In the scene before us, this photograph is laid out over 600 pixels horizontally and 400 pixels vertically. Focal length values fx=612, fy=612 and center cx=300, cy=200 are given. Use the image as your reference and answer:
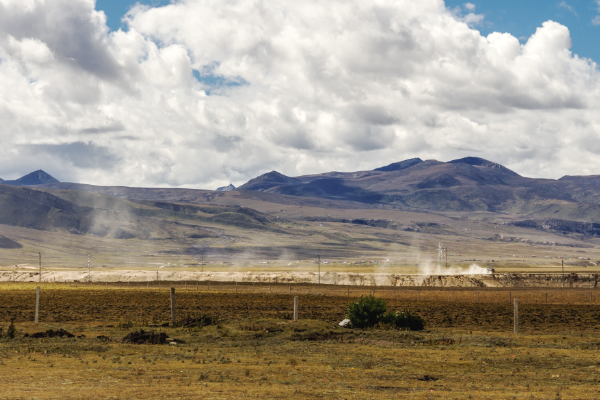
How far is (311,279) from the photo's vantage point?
128 meters

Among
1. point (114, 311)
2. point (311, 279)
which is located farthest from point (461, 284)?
point (114, 311)

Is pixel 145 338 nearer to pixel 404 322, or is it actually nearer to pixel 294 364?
pixel 294 364

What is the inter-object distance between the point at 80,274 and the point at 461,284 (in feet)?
287

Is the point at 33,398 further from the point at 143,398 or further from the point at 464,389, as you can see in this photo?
the point at 464,389

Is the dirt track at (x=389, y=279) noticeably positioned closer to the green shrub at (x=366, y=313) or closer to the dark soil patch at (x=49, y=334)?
the green shrub at (x=366, y=313)

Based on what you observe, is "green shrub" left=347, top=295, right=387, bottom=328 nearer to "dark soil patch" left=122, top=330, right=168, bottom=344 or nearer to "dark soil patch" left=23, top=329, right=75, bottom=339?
"dark soil patch" left=122, top=330, right=168, bottom=344

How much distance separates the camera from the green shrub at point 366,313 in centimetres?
3712

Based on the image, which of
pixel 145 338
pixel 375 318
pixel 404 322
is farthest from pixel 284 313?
pixel 145 338

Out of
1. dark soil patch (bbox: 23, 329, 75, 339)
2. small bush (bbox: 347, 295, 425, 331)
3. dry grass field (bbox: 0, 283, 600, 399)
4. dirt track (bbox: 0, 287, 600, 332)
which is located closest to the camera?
dry grass field (bbox: 0, 283, 600, 399)

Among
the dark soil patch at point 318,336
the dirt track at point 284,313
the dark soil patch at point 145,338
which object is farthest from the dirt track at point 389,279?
the dark soil patch at point 145,338

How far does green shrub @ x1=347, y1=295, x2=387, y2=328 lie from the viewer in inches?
1462

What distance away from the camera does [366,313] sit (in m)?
37.2

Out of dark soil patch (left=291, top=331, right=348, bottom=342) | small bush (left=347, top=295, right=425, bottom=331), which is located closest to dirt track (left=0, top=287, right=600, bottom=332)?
small bush (left=347, top=295, right=425, bottom=331)

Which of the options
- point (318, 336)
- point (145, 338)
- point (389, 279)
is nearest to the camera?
point (145, 338)
